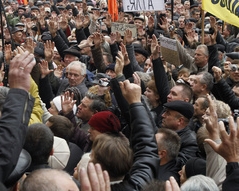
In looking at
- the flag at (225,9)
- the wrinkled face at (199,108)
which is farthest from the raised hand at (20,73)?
the flag at (225,9)

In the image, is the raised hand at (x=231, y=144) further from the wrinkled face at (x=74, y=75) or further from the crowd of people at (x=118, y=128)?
the wrinkled face at (x=74, y=75)

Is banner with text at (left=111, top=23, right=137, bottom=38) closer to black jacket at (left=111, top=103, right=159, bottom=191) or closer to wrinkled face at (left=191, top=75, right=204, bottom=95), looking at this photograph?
wrinkled face at (left=191, top=75, right=204, bottom=95)

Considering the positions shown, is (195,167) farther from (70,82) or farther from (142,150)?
(70,82)

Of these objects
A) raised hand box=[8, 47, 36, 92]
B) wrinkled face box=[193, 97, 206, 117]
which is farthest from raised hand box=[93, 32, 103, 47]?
raised hand box=[8, 47, 36, 92]

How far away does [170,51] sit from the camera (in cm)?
675

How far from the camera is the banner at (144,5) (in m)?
9.05

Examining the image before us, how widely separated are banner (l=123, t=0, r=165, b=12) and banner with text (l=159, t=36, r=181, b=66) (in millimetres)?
2206

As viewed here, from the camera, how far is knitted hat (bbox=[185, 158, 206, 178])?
3.49 meters

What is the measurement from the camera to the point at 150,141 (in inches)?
125

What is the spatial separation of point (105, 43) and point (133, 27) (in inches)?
22.1

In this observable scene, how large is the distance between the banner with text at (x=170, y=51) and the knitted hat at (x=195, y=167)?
3.16m

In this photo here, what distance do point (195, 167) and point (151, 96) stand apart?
218cm

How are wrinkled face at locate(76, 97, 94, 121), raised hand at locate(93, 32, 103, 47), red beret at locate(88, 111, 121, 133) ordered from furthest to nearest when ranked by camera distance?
raised hand at locate(93, 32, 103, 47)
wrinkled face at locate(76, 97, 94, 121)
red beret at locate(88, 111, 121, 133)

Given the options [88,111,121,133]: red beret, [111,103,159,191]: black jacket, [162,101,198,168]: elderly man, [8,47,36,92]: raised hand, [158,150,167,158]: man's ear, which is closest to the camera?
[8,47,36,92]: raised hand
